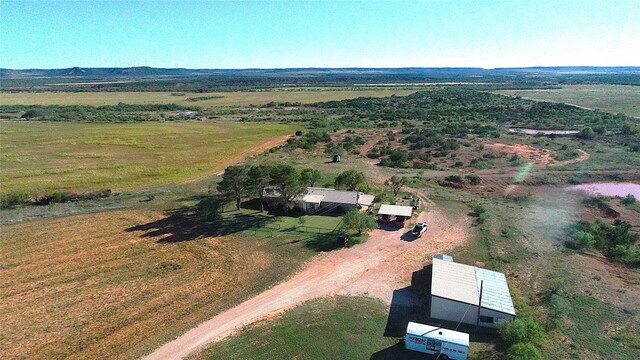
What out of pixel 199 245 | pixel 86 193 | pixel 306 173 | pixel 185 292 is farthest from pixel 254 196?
pixel 86 193

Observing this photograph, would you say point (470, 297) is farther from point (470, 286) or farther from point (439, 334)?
point (439, 334)

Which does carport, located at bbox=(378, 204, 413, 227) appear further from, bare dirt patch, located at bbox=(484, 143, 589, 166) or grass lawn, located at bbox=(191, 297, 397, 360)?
bare dirt patch, located at bbox=(484, 143, 589, 166)

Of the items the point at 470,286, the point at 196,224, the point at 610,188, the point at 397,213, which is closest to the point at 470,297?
the point at 470,286

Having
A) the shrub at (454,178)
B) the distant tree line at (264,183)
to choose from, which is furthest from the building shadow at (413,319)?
the shrub at (454,178)

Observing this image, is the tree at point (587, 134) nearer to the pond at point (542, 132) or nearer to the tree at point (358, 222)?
the pond at point (542, 132)

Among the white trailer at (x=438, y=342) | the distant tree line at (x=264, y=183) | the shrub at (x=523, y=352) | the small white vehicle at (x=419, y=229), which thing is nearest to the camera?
the shrub at (x=523, y=352)

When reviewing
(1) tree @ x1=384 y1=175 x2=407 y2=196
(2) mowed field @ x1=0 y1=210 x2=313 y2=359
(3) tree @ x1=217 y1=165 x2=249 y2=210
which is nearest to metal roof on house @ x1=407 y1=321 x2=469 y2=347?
(2) mowed field @ x1=0 y1=210 x2=313 y2=359

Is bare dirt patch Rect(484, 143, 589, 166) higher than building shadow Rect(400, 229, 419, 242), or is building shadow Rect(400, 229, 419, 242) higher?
bare dirt patch Rect(484, 143, 589, 166)
